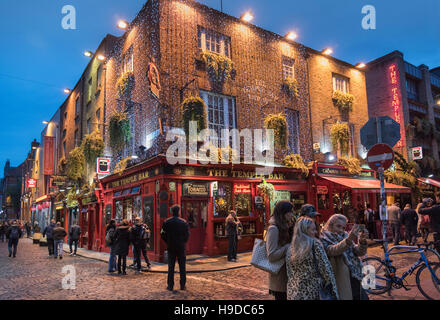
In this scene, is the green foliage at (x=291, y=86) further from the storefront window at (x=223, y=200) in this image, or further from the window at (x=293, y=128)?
the storefront window at (x=223, y=200)

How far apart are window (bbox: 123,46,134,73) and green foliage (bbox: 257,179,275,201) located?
8.30 metres

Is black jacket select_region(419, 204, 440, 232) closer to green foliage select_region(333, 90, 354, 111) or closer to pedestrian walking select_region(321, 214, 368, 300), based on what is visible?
pedestrian walking select_region(321, 214, 368, 300)

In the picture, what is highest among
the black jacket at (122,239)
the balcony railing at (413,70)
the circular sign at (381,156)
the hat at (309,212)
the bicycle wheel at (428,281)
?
the balcony railing at (413,70)

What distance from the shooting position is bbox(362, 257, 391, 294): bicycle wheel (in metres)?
6.48

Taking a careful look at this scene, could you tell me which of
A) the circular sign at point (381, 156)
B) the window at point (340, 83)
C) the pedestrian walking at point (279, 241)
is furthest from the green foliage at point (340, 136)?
the pedestrian walking at point (279, 241)

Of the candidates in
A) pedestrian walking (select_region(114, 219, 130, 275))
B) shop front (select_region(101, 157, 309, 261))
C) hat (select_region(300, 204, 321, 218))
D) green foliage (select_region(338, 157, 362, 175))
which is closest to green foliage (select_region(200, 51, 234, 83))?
shop front (select_region(101, 157, 309, 261))

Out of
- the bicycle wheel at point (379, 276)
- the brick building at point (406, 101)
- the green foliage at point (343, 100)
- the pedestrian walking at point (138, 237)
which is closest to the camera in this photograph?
the bicycle wheel at point (379, 276)

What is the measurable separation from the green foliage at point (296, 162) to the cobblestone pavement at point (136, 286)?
6.65m

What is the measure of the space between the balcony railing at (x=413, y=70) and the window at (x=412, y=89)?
645mm

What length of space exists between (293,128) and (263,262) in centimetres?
1422

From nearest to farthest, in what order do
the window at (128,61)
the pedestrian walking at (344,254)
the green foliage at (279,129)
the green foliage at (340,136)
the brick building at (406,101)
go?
the pedestrian walking at (344,254)
the green foliage at (279,129)
the window at (128,61)
the green foliage at (340,136)
the brick building at (406,101)

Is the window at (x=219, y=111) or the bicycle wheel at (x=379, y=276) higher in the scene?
the window at (x=219, y=111)

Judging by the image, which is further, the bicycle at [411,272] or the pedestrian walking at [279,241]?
the bicycle at [411,272]

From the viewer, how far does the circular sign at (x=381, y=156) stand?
723 cm
